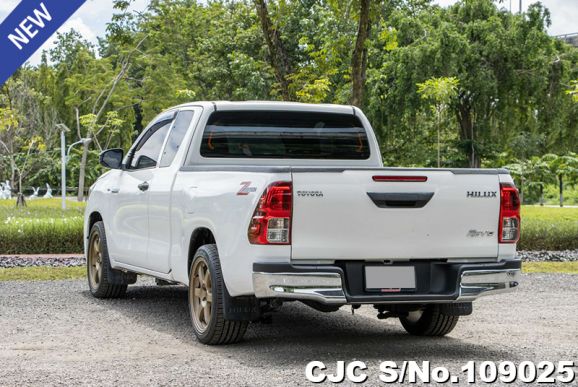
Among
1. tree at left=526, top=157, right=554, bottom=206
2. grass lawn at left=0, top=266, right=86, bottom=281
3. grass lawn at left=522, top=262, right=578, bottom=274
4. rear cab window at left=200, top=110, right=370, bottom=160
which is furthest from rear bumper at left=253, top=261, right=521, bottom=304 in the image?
tree at left=526, top=157, right=554, bottom=206

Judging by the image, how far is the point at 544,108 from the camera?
1565 inches

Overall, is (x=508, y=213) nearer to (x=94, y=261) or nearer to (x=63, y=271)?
(x=94, y=261)

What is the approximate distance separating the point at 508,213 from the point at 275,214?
183cm

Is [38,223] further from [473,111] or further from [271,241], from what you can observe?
[473,111]

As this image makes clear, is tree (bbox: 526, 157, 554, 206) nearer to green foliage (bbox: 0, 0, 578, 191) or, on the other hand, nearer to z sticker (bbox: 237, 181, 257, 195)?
green foliage (bbox: 0, 0, 578, 191)

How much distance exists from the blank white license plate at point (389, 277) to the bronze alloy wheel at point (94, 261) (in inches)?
179

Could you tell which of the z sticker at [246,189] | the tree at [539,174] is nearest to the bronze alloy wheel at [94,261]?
the z sticker at [246,189]

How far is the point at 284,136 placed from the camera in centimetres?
902

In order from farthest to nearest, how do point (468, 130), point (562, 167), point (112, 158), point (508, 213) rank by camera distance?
point (562, 167) → point (468, 130) → point (112, 158) → point (508, 213)

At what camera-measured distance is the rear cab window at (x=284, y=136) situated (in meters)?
8.80

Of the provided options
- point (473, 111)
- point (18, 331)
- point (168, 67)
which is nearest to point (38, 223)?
point (18, 331)

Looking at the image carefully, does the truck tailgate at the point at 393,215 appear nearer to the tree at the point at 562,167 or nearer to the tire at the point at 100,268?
the tire at the point at 100,268

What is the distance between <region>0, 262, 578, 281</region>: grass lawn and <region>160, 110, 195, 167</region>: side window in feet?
17.0

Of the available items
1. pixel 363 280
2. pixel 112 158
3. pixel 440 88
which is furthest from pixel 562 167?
pixel 363 280
